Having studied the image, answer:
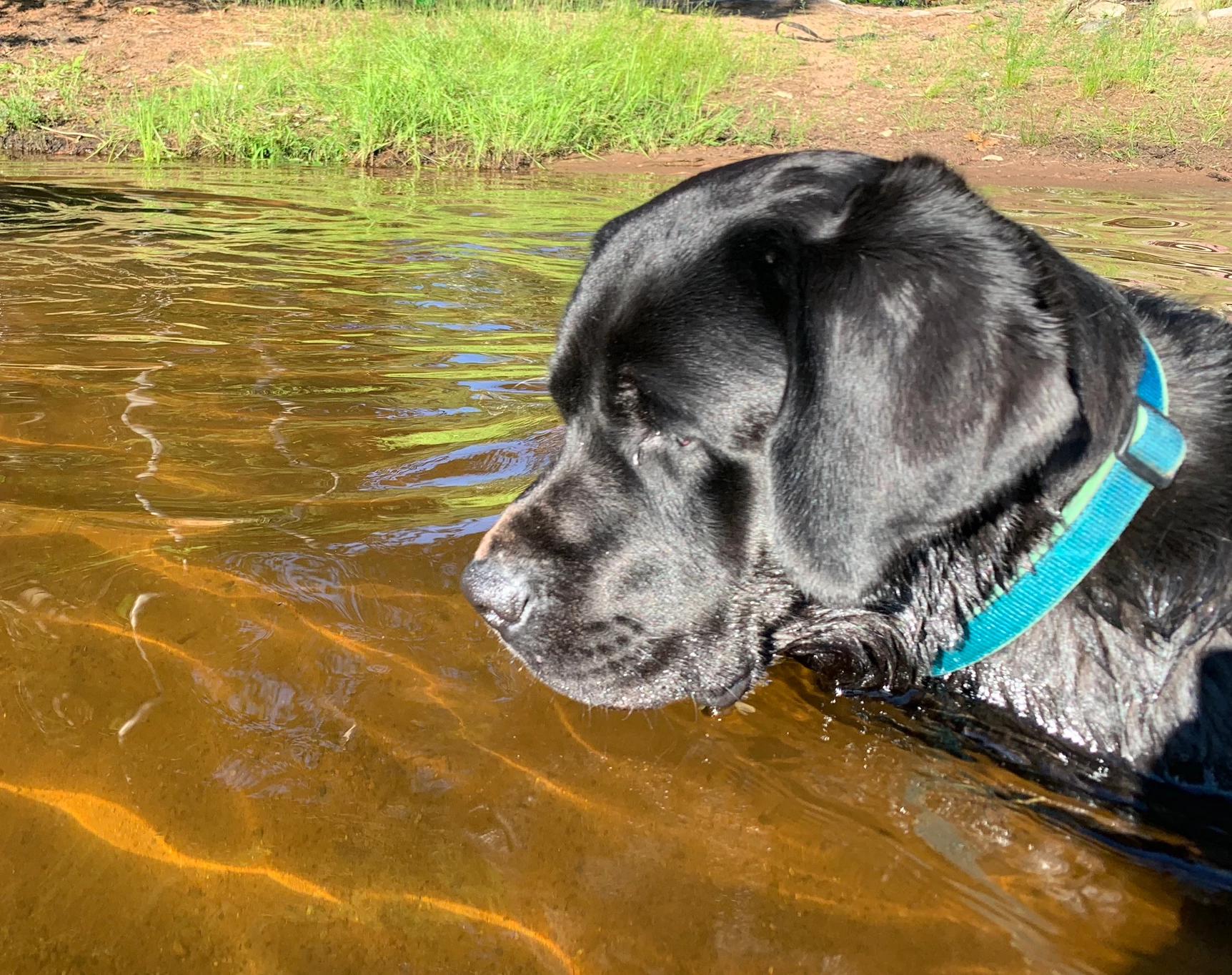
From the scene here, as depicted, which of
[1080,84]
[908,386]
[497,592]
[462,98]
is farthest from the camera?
[1080,84]

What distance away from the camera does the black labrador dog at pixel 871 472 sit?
1977 millimetres

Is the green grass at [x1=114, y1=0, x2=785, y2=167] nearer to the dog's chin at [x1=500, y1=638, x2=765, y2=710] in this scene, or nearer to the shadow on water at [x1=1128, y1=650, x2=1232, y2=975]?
the dog's chin at [x1=500, y1=638, x2=765, y2=710]

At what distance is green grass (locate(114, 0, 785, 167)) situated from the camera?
12.1 meters

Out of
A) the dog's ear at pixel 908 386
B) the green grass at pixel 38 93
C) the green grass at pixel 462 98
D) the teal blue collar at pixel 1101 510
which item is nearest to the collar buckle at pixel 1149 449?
the teal blue collar at pixel 1101 510

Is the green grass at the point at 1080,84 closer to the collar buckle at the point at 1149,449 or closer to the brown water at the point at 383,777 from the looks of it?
the brown water at the point at 383,777

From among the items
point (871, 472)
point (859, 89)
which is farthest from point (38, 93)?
point (871, 472)

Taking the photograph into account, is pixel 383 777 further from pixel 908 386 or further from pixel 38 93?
pixel 38 93

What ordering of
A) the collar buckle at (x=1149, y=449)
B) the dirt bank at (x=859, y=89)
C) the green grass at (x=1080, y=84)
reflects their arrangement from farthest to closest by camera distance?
the green grass at (x=1080, y=84), the dirt bank at (x=859, y=89), the collar buckle at (x=1149, y=449)

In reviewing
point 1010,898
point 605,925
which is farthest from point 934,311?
point 605,925

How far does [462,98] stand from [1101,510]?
11.6 metres

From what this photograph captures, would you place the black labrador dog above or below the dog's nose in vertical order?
above

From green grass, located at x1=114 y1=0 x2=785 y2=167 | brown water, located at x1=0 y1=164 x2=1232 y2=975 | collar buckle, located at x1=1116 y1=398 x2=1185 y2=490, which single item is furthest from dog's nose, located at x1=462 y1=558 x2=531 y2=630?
green grass, located at x1=114 y1=0 x2=785 y2=167

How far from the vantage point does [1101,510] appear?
2172 mm

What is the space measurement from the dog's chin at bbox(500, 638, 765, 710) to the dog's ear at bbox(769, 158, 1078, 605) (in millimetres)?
443
